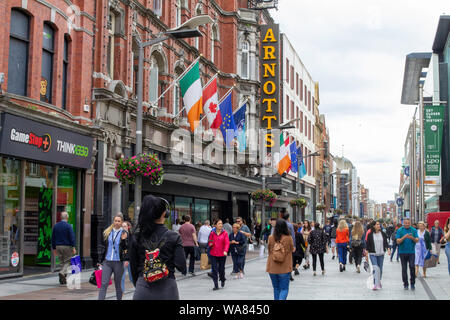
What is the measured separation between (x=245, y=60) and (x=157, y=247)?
33.4 metres

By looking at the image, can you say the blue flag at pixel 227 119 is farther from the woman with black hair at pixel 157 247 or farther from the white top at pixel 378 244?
the woman with black hair at pixel 157 247

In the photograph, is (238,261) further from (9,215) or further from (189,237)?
(9,215)

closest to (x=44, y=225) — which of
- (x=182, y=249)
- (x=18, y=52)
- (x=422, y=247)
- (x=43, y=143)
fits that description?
(x=43, y=143)

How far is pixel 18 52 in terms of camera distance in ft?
51.4

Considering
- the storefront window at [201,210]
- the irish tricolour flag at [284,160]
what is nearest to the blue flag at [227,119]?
the storefront window at [201,210]

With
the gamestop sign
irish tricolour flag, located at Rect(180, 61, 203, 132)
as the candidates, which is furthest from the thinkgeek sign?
the gamestop sign

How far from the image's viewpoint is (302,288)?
1404cm

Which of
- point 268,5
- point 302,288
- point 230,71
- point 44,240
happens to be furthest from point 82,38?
point 268,5

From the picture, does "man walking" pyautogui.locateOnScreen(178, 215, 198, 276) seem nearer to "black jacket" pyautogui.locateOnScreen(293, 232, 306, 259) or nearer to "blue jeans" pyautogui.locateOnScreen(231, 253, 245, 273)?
"blue jeans" pyautogui.locateOnScreen(231, 253, 245, 273)

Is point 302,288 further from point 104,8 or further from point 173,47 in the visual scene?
point 173,47

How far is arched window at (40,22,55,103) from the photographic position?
17.0 meters

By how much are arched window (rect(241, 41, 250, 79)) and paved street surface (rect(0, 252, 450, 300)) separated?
22518 millimetres

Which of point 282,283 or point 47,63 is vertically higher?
point 47,63

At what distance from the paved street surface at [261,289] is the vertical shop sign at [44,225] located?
142cm
